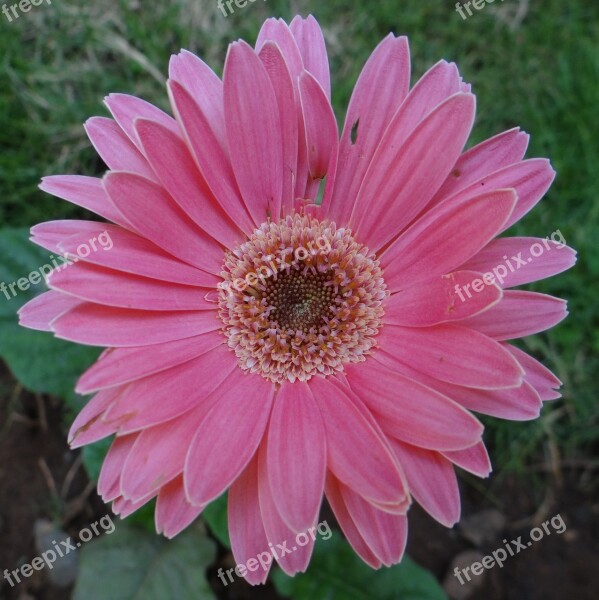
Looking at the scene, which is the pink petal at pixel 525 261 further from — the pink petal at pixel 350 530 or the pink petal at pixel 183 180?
the pink petal at pixel 183 180

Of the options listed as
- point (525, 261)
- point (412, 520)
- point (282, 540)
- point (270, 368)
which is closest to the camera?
point (282, 540)

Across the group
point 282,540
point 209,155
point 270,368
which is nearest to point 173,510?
point 282,540

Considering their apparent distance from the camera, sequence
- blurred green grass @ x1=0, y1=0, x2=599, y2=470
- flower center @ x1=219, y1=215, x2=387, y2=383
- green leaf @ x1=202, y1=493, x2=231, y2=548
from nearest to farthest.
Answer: flower center @ x1=219, y1=215, x2=387, y2=383, green leaf @ x1=202, y1=493, x2=231, y2=548, blurred green grass @ x1=0, y1=0, x2=599, y2=470

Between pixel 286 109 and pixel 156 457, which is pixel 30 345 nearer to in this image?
pixel 156 457

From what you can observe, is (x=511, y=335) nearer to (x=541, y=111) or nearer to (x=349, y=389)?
(x=349, y=389)

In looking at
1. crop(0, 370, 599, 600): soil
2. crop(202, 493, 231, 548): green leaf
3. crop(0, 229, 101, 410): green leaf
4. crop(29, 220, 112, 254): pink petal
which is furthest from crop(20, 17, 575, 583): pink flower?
crop(0, 370, 599, 600): soil

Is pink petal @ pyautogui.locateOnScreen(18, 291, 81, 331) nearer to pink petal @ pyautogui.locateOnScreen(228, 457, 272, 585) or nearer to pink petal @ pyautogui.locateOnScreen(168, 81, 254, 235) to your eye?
pink petal @ pyautogui.locateOnScreen(168, 81, 254, 235)

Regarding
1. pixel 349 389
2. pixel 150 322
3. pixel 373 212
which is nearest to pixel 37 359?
pixel 150 322
